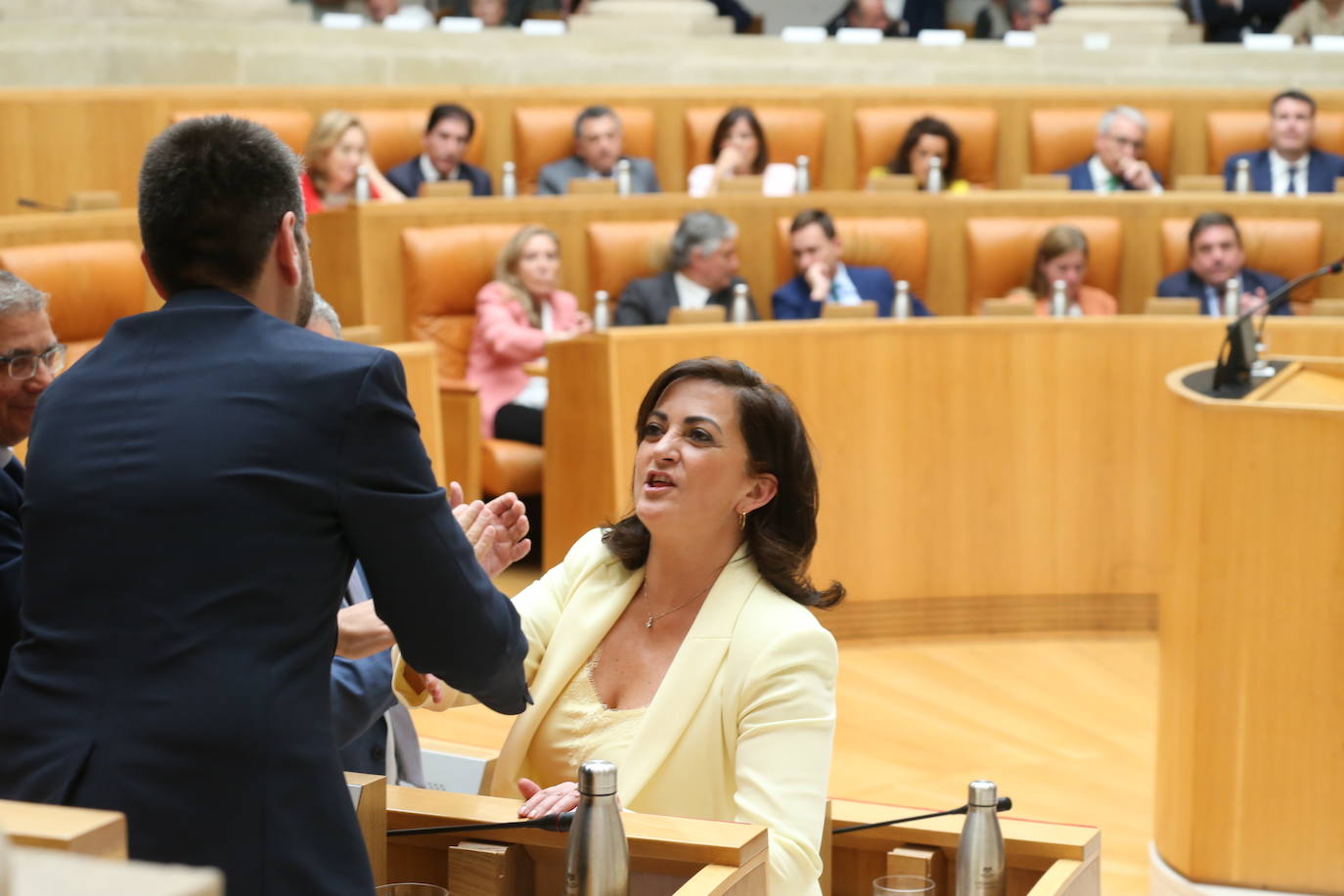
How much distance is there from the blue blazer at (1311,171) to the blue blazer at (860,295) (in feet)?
5.11

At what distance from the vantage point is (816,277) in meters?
4.58

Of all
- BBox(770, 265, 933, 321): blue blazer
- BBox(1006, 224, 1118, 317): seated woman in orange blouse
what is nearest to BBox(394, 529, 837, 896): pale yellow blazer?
BBox(770, 265, 933, 321): blue blazer

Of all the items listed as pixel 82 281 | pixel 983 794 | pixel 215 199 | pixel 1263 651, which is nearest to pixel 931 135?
pixel 82 281

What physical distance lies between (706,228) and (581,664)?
2.84m

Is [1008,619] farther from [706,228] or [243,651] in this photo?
[243,651]

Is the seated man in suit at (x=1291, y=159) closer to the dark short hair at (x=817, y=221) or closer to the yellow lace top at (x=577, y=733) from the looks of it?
the dark short hair at (x=817, y=221)

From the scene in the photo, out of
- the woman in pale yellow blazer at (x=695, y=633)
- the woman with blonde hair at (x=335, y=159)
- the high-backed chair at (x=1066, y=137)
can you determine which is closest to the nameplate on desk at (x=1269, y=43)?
the high-backed chair at (x=1066, y=137)

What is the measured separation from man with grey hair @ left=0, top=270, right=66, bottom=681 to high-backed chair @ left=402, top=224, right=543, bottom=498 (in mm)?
2710

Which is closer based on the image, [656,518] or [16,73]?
[656,518]

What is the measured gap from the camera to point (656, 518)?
1770 millimetres

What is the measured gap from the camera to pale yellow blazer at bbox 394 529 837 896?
1.56 m

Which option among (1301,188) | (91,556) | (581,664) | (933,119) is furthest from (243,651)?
(1301,188)

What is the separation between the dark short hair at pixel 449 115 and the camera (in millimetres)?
5195

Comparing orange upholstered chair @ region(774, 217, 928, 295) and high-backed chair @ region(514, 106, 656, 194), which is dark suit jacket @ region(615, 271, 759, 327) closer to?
orange upholstered chair @ region(774, 217, 928, 295)
